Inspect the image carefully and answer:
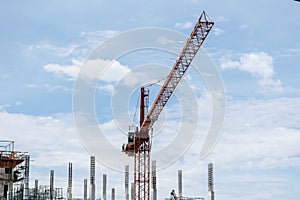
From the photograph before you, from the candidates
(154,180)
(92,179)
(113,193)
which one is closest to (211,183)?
(154,180)

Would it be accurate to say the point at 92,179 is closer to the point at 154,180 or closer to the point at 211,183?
the point at 154,180

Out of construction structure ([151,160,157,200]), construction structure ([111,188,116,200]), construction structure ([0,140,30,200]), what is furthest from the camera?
construction structure ([111,188,116,200])

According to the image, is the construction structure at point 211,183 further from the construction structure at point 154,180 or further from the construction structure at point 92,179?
the construction structure at point 92,179

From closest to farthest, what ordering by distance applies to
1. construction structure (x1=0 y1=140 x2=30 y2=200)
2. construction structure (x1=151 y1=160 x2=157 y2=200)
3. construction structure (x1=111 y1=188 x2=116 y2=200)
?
construction structure (x1=0 y1=140 x2=30 y2=200) → construction structure (x1=151 y1=160 x2=157 y2=200) → construction structure (x1=111 y1=188 x2=116 y2=200)

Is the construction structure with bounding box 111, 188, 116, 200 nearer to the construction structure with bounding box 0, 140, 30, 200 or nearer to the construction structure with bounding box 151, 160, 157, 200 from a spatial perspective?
the construction structure with bounding box 151, 160, 157, 200

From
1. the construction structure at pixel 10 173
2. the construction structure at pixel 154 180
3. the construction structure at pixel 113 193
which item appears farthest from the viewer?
the construction structure at pixel 113 193

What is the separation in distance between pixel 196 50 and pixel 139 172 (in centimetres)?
2610

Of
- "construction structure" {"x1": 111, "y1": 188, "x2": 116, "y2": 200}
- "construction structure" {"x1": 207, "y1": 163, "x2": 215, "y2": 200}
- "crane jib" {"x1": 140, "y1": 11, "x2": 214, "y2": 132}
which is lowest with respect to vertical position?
"construction structure" {"x1": 111, "y1": 188, "x2": 116, "y2": 200}

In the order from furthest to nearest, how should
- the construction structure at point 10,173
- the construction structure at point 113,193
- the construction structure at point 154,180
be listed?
Result: the construction structure at point 113,193 → the construction structure at point 154,180 → the construction structure at point 10,173

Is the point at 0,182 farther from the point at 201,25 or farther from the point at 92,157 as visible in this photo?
the point at 201,25

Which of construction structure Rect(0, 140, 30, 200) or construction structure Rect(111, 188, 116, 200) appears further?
construction structure Rect(111, 188, 116, 200)

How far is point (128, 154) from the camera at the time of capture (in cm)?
8250

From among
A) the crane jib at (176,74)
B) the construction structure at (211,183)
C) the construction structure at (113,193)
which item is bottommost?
the construction structure at (113,193)

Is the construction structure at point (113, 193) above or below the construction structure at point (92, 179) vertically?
below
